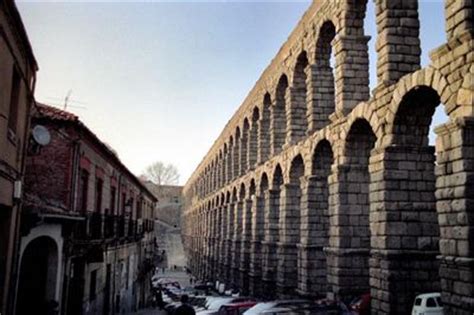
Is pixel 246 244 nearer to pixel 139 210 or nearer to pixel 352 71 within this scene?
pixel 139 210

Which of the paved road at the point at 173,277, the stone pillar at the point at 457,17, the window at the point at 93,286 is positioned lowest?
the paved road at the point at 173,277

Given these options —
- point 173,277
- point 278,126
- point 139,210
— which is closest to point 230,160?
point 139,210

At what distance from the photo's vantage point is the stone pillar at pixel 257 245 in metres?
24.2

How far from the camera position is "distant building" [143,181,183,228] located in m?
91.4

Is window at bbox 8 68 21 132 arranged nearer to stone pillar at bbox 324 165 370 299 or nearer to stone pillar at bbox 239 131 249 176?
stone pillar at bbox 324 165 370 299

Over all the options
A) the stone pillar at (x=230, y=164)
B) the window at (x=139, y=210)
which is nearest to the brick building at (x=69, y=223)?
the window at (x=139, y=210)

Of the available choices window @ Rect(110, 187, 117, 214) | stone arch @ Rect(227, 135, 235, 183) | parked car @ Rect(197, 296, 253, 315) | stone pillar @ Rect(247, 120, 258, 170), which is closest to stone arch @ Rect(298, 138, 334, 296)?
parked car @ Rect(197, 296, 253, 315)

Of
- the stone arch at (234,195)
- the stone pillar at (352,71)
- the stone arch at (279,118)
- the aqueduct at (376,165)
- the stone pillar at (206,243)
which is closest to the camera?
the aqueduct at (376,165)

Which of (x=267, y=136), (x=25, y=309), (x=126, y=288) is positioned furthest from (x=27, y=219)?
(x=267, y=136)

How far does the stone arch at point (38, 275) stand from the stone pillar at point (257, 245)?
13621 mm

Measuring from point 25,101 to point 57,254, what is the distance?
405cm

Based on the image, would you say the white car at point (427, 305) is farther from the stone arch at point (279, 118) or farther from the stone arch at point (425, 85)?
the stone arch at point (279, 118)

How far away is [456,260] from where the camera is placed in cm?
869

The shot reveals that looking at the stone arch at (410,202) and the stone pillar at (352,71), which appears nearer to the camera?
the stone arch at (410,202)
